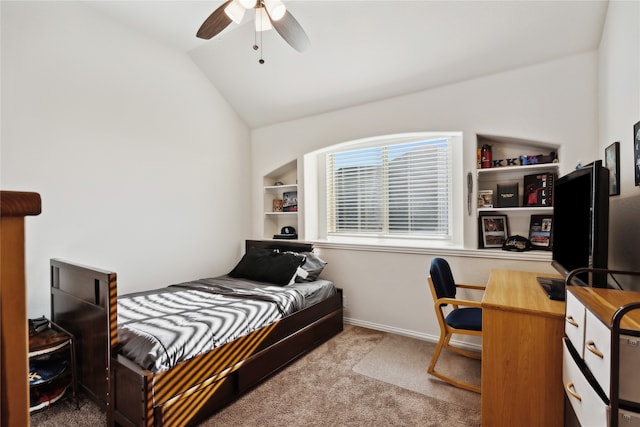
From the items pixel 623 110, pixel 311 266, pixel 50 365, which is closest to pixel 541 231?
pixel 623 110

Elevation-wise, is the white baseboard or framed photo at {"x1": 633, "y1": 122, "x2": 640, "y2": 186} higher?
framed photo at {"x1": 633, "y1": 122, "x2": 640, "y2": 186}

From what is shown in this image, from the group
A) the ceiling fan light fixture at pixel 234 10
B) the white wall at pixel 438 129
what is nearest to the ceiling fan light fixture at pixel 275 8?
the ceiling fan light fixture at pixel 234 10

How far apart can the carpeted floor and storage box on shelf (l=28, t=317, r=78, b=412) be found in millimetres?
94

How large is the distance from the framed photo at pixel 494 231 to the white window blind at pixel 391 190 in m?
0.45

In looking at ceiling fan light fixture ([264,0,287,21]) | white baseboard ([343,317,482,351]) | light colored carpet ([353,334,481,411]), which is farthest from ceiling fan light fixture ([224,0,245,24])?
white baseboard ([343,317,482,351])

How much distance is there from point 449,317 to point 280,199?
2698mm

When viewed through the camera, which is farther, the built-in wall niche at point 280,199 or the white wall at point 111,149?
the built-in wall niche at point 280,199

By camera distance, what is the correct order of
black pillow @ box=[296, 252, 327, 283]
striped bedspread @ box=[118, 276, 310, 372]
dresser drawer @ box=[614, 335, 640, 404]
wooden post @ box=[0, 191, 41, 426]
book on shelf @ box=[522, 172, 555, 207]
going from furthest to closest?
black pillow @ box=[296, 252, 327, 283]
book on shelf @ box=[522, 172, 555, 207]
striped bedspread @ box=[118, 276, 310, 372]
dresser drawer @ box=[614, 335, 640, 404]
wooden post @ box=[0, 191, 41, 426]

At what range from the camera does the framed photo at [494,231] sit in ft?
9.21

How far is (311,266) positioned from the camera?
3.33m

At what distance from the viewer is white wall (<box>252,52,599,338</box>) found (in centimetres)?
240

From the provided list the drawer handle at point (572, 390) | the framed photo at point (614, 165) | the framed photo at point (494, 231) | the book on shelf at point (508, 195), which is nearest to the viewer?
the drawer handle at point (572, 390)

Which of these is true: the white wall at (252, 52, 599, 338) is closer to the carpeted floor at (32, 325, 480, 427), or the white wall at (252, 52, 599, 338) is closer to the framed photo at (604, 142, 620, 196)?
the framed photo at (604, 142, 620, 196)

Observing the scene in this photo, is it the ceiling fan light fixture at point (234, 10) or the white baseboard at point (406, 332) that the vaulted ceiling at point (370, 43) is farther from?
the white baseboard at point (406, 332)
